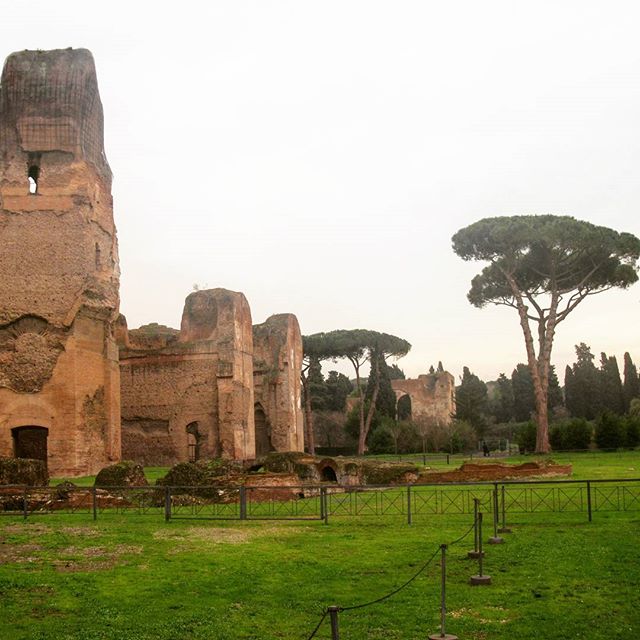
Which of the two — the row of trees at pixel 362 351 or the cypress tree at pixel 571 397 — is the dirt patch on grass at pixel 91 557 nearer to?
the row of trees at pixel 362 351

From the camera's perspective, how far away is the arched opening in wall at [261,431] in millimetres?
33312

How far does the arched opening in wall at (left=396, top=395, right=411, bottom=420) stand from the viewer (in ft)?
175

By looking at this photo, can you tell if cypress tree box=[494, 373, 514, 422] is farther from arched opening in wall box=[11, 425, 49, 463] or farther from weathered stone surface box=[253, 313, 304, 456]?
arched opening in wall box=[11, 425, 49, 463]

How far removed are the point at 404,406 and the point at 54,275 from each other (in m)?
35.7

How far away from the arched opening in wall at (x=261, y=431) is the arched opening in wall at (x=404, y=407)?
67.7ft

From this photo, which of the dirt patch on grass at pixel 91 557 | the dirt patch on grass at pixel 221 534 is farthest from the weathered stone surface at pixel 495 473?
the dirt patch on grass at pixel 91 557

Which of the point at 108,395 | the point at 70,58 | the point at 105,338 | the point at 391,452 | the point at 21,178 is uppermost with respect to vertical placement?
the point at 70,58

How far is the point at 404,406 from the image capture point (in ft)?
178

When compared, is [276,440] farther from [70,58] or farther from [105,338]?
[70,58]

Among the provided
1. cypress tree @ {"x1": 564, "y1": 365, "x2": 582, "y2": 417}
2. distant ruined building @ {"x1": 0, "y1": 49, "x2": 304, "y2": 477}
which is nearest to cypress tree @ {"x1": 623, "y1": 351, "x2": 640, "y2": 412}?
cypress tree @ {"x1": 564, "y1": 365, "x2": 582, "y2": 417}

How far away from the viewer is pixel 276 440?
1287 inches

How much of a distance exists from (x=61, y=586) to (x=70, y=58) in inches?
737

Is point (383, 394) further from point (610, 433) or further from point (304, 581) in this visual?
point (304, 581)

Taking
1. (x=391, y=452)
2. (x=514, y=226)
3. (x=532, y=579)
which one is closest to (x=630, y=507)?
(x=532, y=579)
